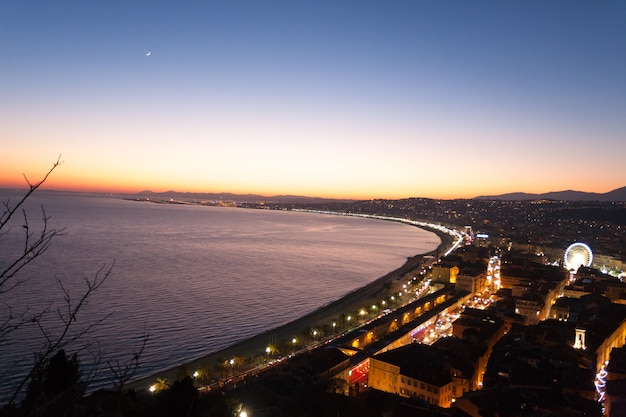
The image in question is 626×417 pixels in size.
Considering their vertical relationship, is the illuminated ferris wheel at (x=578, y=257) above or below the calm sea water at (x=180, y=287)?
above

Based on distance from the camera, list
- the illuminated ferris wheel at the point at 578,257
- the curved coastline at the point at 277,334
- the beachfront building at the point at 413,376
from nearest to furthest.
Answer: the beachfront building at the point at 413,376 → the curved coastline at the point at 277,334 → the illuminated ferris wheel at the point at 578,257

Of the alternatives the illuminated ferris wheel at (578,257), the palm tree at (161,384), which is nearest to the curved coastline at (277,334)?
the palm tree at (161,384)

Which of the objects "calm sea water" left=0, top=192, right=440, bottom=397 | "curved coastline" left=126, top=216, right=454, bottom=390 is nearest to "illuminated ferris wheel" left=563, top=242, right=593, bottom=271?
"calm sea water" left=0, top=192, right=440, bottom=397

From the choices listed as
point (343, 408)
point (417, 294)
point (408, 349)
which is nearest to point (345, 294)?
point (417, 294)

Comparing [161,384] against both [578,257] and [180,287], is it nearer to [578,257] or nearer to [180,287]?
[180,287]

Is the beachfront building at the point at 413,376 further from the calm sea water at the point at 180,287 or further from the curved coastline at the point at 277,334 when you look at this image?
the calm sea water at the point at 180,287

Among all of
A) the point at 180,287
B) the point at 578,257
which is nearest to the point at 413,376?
the point at 180,287

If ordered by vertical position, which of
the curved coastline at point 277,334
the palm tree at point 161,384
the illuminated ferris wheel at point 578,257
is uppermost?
the illuminated ferris wheel at point 578,257

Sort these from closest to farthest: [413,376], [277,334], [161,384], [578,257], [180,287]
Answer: [161,384] → [413,376] → [277,334] → [180,287] → [578,257]

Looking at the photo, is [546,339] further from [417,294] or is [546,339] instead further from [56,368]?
[56,368]

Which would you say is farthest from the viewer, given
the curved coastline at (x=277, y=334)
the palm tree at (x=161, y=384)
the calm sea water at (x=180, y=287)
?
the calm sea water at (x=180, y=287)
